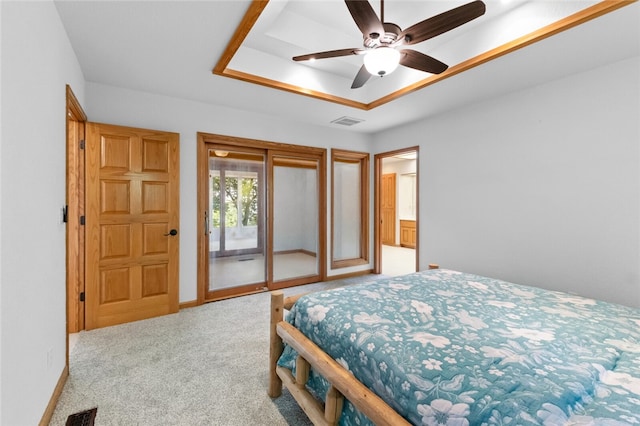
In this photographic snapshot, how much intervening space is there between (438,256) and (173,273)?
11.3ft

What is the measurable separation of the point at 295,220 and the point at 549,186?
10.5 ft

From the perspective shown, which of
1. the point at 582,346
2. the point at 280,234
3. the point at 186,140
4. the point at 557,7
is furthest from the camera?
the point at 280,234

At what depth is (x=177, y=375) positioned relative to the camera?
2.13 meters

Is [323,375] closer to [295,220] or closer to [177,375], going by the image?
[177,375]

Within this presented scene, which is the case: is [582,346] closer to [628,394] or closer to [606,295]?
[628,394]

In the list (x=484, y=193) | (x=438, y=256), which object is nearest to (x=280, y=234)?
(x=438, y=256)

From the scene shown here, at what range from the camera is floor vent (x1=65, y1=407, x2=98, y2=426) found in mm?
1672

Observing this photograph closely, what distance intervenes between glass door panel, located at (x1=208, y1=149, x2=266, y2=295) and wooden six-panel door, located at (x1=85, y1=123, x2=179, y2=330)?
→ 0.60 m

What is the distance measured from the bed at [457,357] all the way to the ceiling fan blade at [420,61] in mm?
1669

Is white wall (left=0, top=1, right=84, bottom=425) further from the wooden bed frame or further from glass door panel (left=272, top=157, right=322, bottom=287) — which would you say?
glass door panel (left=272, top=157, right=322, bottom=287)

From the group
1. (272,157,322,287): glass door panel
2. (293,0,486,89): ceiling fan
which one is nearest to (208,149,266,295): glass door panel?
(272,157,322,287): glass door panel

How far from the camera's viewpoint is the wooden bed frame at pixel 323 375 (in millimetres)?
1116

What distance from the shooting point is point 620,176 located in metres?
2.50

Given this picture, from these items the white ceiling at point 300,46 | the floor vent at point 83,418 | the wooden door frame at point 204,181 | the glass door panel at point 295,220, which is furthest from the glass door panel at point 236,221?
the floor vent at point 83,418
